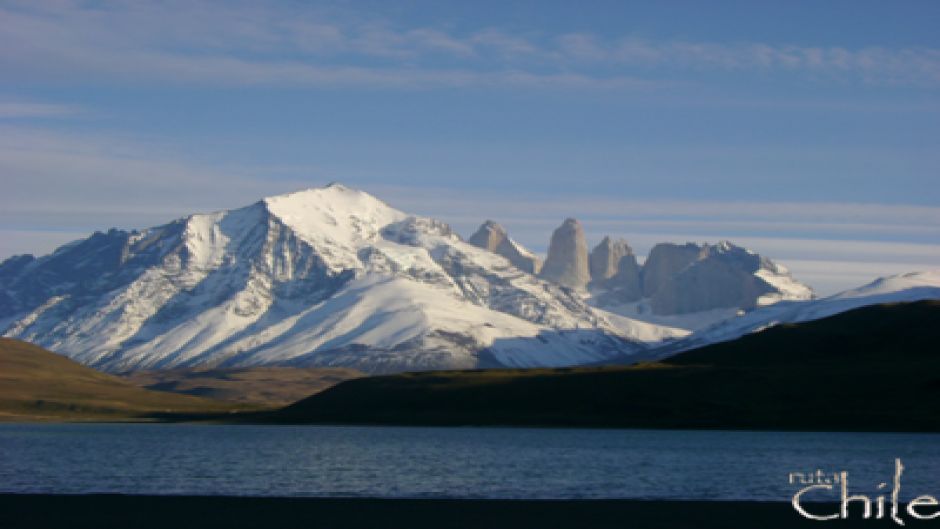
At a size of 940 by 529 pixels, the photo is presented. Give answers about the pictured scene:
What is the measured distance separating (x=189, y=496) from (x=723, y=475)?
46.2 metres

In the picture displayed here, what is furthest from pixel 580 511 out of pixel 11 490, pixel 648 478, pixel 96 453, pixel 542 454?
pixel 96 453

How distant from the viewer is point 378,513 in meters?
75.0

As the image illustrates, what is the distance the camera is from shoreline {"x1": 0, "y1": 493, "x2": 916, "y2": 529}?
2724 inches

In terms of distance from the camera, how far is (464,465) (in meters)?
119

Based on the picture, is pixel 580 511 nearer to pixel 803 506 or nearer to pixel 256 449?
pixel 803 506

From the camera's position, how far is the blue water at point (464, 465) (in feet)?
305

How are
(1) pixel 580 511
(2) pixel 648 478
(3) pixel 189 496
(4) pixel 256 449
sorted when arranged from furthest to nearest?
(4) pixel 256 449, (2) pixel 648 478, (3) pixel 189 496, (1) pixel 580 511

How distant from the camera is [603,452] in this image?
472ft

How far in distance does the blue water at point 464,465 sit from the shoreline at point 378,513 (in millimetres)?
5996

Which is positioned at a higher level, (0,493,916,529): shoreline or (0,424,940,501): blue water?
(0,424,940,501): blue water

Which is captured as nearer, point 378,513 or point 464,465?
point 378,513

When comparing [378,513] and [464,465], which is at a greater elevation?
[464,465]

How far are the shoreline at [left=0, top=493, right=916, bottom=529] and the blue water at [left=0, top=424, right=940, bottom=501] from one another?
600 cm

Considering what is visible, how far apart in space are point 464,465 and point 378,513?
44012 millimetres
